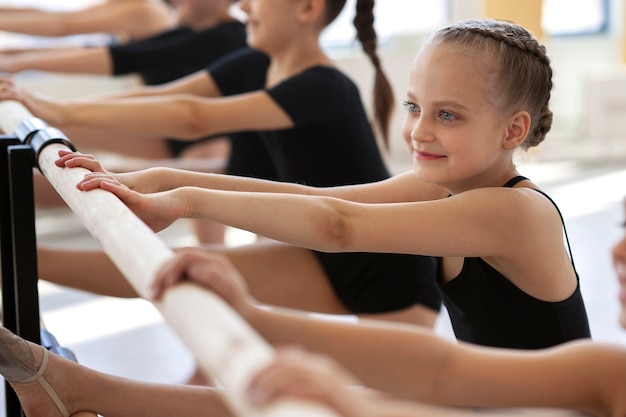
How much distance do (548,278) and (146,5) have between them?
2.34 m

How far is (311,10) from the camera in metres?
2.22

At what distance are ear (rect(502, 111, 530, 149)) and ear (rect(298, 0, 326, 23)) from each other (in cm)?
87

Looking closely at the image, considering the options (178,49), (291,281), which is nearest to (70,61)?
(178,49)

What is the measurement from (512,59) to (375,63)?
71 cm

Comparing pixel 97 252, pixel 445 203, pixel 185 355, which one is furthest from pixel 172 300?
pixel 185 355

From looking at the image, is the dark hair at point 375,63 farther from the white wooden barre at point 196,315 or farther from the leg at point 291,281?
the white wooden barre at point 196,315

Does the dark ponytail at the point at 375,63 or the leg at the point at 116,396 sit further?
the dark ponytail at the point at 375,63

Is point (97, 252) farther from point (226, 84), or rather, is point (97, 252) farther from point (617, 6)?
point (617, 6)

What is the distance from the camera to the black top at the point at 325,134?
2066mm

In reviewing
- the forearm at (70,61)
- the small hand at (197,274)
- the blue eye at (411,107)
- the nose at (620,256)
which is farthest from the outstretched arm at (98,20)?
the small hand at (197,274)

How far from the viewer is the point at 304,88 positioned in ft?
6.78

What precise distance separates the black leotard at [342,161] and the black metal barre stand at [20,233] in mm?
628

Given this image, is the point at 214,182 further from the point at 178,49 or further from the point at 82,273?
the point at 178,49

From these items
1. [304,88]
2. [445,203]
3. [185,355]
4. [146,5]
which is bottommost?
[185,355]
